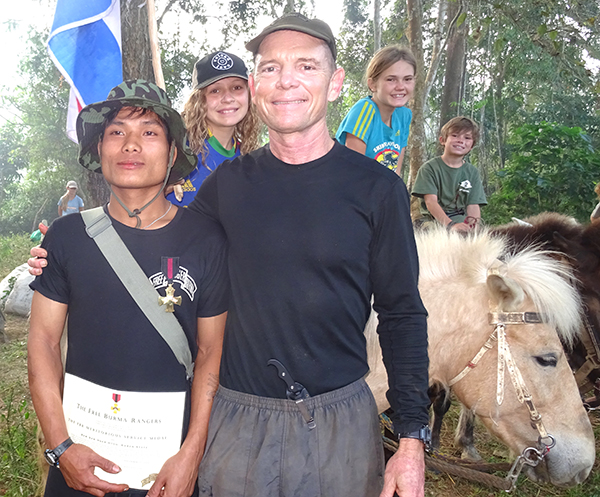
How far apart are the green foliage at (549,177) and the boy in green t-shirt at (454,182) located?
3.32 metres

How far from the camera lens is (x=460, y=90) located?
1160 cm

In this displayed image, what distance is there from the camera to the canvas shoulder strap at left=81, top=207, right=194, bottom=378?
174cm

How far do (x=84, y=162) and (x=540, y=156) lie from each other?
842cm

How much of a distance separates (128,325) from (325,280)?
75 cm

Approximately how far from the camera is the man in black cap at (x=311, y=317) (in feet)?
5.17

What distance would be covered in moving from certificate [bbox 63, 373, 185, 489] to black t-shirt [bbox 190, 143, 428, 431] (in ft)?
0.91

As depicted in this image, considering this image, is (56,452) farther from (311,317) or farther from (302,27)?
(302,27)

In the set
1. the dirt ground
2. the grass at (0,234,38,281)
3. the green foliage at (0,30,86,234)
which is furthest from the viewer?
the green foliage at (0,30,86,234)

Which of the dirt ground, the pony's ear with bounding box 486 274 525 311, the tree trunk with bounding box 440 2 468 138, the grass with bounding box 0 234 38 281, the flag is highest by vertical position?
the tree trunk with bounding box 440 2 468 138

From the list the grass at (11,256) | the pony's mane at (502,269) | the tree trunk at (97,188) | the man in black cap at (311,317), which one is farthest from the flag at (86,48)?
the grass at (11,256)

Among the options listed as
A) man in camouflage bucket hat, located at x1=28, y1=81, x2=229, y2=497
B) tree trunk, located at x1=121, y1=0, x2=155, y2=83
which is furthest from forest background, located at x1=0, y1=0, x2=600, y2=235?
man in camouflage bucket hat, located at x1=28, y1=81, x2=229, y2=497

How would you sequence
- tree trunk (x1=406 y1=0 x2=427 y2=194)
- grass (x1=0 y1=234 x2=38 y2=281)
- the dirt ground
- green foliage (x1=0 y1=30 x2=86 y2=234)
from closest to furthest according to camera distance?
the dirt ground → tree trunk (x1=406 y1=0 x2=427 y2=194) → grass (x1=0 y1=234 x2=38 y2=281) → green foliage (x1=0 y1=30 x2=86 y2=234)

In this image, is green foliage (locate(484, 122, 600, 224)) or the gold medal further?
green foliage (locate(484, 122, 600, 224))

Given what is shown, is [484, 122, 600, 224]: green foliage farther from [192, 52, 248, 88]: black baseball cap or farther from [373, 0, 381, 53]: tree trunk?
[192, 52, 248, 88]: black baseball cap
